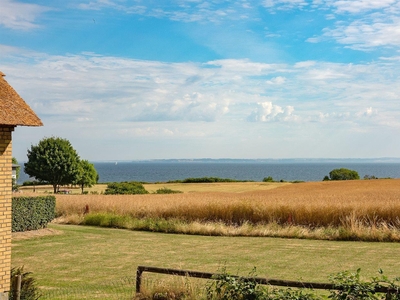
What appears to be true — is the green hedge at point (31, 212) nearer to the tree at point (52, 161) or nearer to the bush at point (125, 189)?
the bush at point (125, 189)

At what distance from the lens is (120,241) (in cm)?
2120

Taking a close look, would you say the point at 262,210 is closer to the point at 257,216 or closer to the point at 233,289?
the point at 257,216

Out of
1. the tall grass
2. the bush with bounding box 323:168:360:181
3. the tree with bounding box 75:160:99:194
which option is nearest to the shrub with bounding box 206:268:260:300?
the tall grass

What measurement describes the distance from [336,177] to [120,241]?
65965 mm

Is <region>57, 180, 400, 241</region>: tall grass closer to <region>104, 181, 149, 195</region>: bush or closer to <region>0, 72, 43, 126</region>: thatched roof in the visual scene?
<region>0, 72, 43, 126</region>: thatched roof

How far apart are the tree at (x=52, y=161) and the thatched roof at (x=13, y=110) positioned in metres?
54.2

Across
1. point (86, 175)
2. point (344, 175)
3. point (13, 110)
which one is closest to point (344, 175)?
point (344, 175)

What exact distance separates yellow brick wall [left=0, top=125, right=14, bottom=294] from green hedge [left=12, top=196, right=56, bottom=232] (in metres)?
11.3

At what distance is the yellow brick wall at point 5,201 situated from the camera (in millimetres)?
10844

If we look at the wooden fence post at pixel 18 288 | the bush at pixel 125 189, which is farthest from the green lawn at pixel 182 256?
the bush at pixel 125 189

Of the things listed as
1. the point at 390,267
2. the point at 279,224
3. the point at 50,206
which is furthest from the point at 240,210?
the point at 390,267

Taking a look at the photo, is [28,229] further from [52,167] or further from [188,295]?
[52,167]

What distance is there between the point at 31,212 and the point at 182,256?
8.86 m

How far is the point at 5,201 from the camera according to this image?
1092 cm
